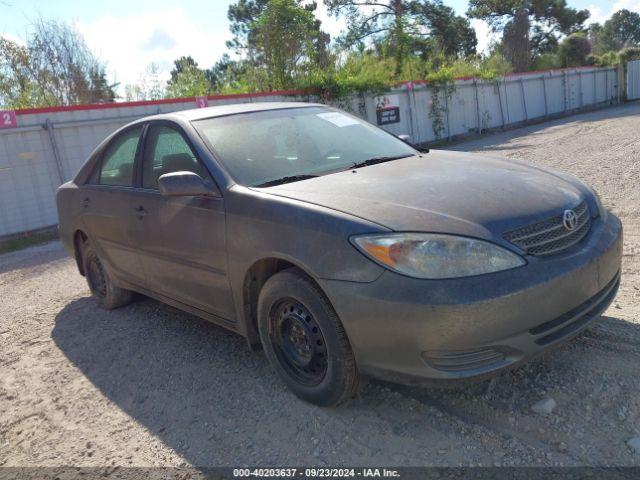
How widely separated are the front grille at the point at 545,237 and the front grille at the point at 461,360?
0.53 m

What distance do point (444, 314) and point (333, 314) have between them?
588 mm

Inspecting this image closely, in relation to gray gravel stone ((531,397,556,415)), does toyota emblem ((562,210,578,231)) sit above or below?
above

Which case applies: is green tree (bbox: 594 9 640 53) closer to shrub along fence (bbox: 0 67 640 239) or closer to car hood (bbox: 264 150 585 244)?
shrub along fence (bbox: 0 67 640 239)

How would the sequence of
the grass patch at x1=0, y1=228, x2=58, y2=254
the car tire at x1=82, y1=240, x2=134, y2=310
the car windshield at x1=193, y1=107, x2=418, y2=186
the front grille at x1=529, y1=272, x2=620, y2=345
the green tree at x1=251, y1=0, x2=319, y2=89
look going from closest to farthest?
1. the front grille at x1=529, y1=272, x2=620, y2=345
2. the car windshield at x1=193, y1=107, x2=418, y2=186
3. the car tire at x1=82, y1=240, x2=134, y2=310
4. the grass patch at x1=0, y1=228, x2=58, y2=254
5. the green tree at x1=251, y1=0, x2=319, y2=89

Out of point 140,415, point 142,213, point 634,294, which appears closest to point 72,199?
point 142,213

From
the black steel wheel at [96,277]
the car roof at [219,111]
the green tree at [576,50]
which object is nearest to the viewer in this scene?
the car roof at [219,111]

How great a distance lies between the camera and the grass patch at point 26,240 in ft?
31.8

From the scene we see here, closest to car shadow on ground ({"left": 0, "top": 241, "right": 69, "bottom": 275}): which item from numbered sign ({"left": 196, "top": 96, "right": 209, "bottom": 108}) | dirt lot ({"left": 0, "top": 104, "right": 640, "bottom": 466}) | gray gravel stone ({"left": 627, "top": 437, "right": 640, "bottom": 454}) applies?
dirt lot ({"left": 0, "top": 104, "right": 640, "bottom": 466})

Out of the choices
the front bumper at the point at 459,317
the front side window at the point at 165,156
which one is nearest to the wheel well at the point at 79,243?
the front side window at the point at 165,156

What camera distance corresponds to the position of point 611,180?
785 cm

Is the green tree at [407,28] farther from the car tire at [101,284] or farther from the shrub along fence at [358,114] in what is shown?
the car tire at [101,284]

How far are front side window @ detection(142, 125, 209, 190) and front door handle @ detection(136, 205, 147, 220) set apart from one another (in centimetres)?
17

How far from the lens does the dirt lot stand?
104 inches

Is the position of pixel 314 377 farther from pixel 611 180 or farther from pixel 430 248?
pixel 611 180
